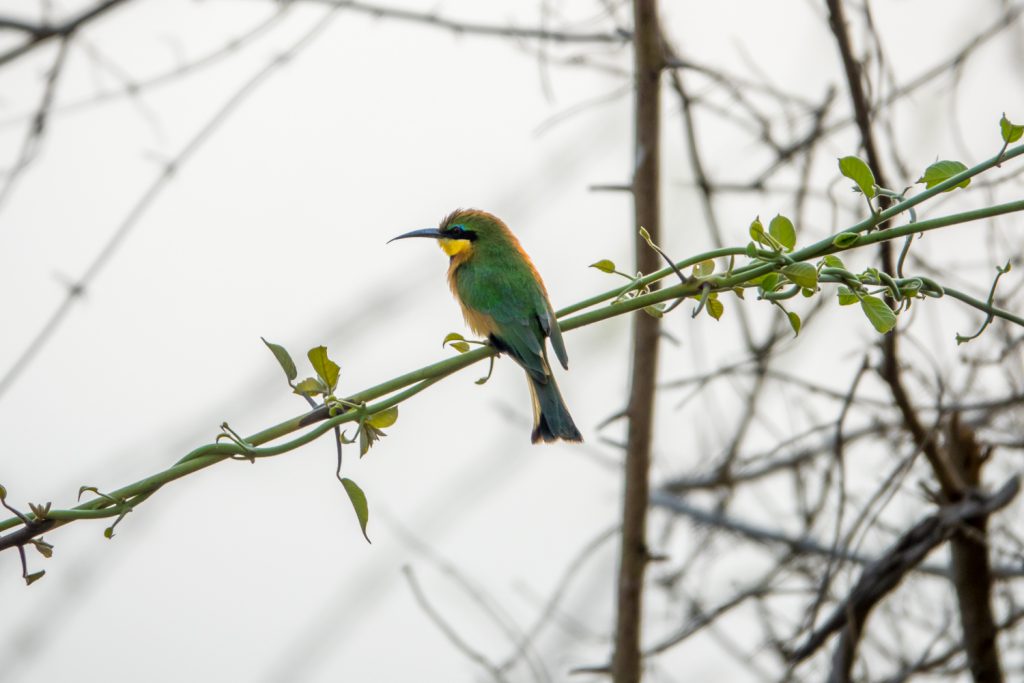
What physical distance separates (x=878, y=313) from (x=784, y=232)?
0.45 ft

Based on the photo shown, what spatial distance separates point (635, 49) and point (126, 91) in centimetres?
125

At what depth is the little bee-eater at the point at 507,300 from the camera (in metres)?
2.45

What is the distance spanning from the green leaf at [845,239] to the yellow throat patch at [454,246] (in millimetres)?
2094

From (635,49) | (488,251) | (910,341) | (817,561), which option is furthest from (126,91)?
(817,561)

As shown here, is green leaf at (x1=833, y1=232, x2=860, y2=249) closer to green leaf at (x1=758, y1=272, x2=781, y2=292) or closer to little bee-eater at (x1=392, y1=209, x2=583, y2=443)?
green leaf at (x1=758, y1=272, x2=781, y2=292)

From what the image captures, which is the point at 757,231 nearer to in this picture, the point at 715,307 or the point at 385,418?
the point at 715,307

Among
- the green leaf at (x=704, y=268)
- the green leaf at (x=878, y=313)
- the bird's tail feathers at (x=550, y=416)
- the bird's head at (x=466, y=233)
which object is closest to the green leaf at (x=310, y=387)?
the green leaf at (x=704, y=268)

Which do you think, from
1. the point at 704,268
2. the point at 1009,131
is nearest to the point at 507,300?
the point at 704,268

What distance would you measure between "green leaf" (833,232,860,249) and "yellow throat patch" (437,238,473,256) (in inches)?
82.4

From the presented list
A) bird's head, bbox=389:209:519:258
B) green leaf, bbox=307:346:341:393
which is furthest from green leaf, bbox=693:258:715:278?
bird's head, bbox=389:209:519:258

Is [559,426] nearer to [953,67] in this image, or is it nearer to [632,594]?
[632,594]

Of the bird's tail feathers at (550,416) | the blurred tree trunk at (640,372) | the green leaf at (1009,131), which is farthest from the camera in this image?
the blurred tree trunk at (640,372)

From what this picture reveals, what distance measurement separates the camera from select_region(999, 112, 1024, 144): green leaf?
126 cm

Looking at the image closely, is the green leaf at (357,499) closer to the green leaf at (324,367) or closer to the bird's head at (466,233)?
the green leaf at (324,367)
